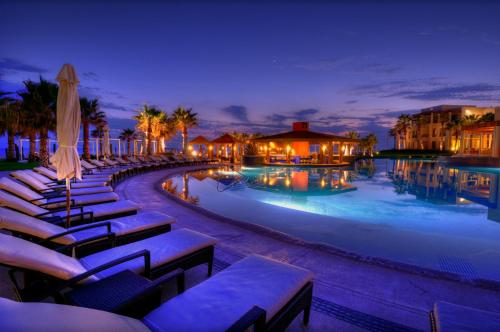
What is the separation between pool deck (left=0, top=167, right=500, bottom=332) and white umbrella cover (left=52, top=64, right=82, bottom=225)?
5.35ft

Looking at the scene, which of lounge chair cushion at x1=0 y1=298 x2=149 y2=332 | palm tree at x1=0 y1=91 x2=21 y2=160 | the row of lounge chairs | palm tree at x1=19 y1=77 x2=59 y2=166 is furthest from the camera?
palm tree at x1=19 y1=77 x2=59 y2=166

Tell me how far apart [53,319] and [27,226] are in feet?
7.63

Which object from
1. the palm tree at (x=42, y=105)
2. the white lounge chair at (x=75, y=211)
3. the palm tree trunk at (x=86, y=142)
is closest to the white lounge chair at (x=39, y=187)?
the white lounge chair at (x=75, y=211)

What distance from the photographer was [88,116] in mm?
25125

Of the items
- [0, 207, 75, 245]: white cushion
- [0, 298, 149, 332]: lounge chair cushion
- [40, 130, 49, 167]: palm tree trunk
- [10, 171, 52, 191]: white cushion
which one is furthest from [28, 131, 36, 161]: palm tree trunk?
[0, 298, 149, 332]: lounge chair cushion

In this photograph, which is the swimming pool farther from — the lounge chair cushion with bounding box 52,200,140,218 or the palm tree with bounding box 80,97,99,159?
the palm tree with bounding box 80,97,99,159

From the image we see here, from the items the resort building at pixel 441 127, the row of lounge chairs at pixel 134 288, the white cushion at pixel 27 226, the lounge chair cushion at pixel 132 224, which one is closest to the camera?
the row of lounge chairs at pixel 134 288

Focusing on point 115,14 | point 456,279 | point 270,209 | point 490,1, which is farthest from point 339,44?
point 456,279

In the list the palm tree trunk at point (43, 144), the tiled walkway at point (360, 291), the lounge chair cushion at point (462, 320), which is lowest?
the tiled walkway at point (360, 291)

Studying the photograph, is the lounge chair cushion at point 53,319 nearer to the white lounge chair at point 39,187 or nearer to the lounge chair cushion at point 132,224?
the lounge chair cushion at point 132,224

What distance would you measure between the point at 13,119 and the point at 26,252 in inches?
831

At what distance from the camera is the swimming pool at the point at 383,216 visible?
4746 millimetres

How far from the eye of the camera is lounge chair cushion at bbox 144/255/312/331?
166 cm

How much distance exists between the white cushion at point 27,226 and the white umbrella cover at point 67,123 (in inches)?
34.5
